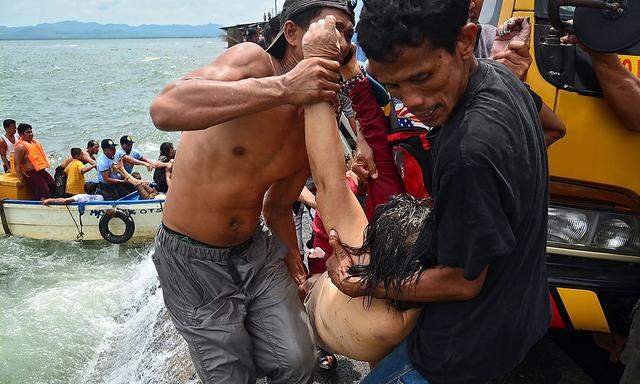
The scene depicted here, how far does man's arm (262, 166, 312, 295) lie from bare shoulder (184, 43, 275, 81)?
60cm

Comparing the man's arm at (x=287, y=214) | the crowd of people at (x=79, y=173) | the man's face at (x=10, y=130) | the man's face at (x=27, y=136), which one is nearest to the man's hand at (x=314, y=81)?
the man's arm at (x=287, y=214)

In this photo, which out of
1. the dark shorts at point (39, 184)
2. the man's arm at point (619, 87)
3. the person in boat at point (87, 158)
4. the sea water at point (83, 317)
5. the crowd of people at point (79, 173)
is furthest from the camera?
the person in boat at point (87, 158)

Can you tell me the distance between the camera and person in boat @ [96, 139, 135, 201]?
10703mm

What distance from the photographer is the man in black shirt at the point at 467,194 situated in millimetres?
1271

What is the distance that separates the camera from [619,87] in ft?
8.05

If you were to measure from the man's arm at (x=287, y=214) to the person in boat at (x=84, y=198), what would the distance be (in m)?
7.74

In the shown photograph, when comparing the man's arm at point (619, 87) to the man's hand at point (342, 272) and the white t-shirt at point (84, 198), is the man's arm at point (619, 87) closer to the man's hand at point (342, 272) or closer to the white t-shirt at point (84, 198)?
the man's hand at point (342, 272)

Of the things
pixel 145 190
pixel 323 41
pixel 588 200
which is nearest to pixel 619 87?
pixel 588 200

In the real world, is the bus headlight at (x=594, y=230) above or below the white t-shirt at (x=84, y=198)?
above

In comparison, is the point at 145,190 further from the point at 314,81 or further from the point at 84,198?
the point at 314,81

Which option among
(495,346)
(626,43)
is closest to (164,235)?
(495,346)

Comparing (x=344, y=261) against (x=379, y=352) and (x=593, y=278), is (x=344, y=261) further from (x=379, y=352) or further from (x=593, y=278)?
(x=593, y=278)

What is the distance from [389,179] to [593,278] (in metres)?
1.14

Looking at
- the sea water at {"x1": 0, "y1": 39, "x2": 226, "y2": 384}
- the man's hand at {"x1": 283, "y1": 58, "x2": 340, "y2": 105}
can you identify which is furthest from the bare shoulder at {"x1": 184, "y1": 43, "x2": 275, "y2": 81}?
the sea water at {"x1": 0, "y1": 39, "x2": 226, "y2": 384}
